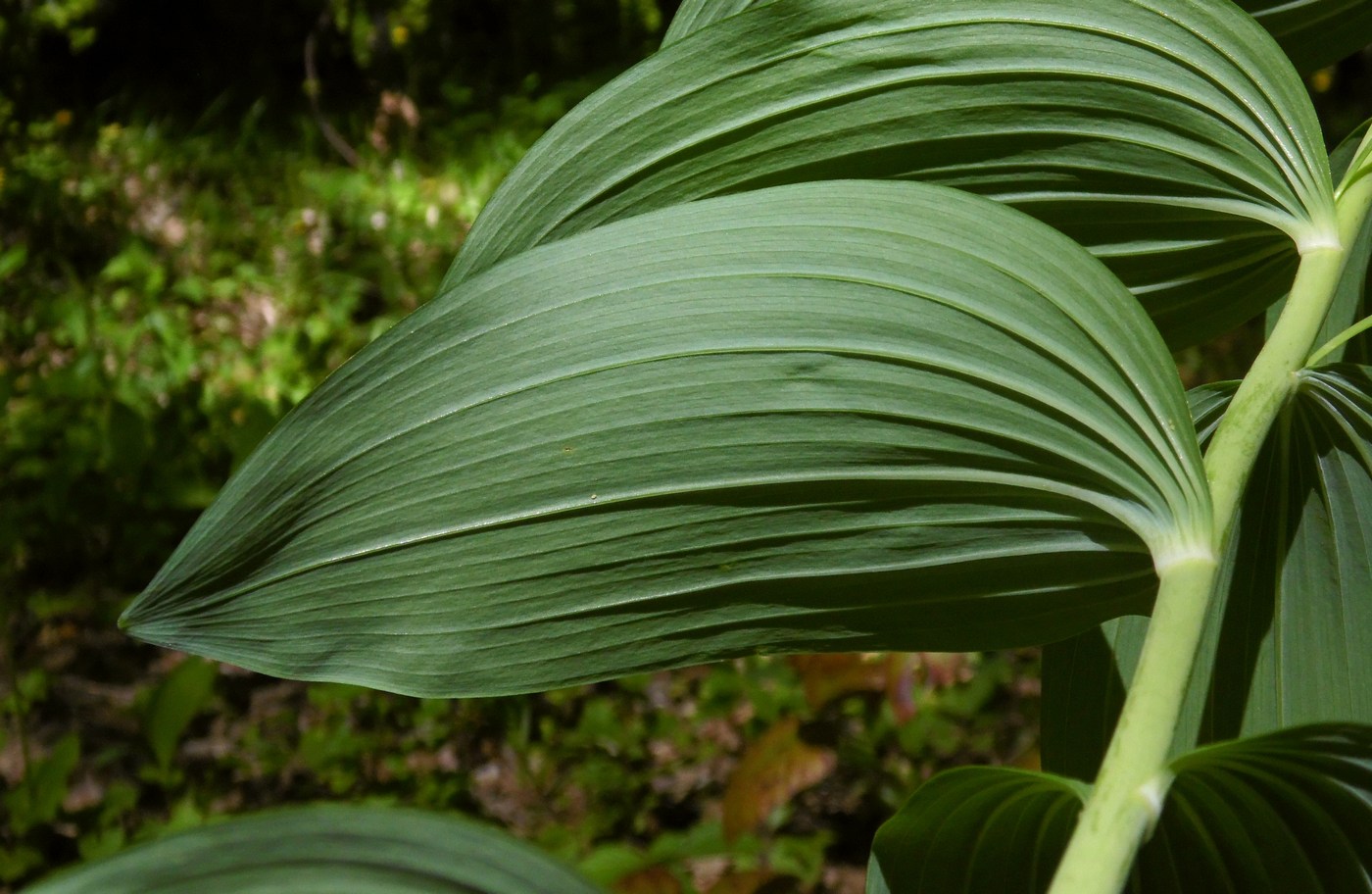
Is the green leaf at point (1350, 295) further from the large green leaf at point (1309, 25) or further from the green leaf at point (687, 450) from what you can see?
the green leaf at point (687, 450)

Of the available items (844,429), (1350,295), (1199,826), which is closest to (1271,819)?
(1199,826)

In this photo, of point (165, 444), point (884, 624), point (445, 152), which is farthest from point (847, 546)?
point (445, 152)

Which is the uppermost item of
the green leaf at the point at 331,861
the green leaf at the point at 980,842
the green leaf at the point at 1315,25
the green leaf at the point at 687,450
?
the green leaf at the point at 1315,25

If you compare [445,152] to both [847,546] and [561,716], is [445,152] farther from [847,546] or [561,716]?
[847,546]

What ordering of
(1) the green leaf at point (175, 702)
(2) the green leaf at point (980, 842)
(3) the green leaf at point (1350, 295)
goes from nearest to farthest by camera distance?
1. (2) the green leaf at point (980, 842)
2. (3) the green leaf at point (1350, 295)
3. (1) the green leaf at point (175, 702)

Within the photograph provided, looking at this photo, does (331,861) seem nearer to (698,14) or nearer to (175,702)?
(698,14)

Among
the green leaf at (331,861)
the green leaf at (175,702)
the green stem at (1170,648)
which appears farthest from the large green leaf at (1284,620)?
the green leaf at (175,702)

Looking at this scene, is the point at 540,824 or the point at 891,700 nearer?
the point at 891,700
